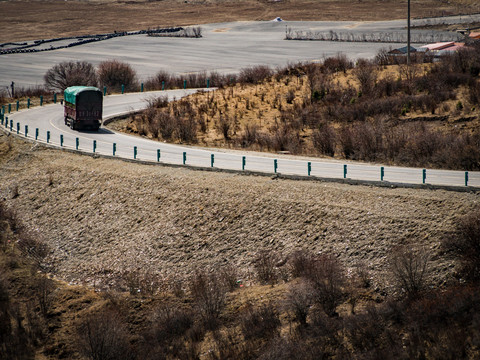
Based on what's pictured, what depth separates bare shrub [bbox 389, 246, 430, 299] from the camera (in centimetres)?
1761

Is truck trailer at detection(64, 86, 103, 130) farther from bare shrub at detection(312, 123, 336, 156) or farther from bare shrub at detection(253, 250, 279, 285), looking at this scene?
bare shrub at detection(253, 250, 279, 285)

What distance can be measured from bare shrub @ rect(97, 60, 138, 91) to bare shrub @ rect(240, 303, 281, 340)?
46627 millimetres

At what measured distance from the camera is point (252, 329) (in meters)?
17.5

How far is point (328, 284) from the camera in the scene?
1833 cm

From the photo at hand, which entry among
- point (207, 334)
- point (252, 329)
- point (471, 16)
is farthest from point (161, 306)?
point (471, 16)

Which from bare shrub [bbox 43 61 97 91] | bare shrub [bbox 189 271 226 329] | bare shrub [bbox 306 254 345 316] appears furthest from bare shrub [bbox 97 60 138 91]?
bare shrub [bbox 306 254 345 316]

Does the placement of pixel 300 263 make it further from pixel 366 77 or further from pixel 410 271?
pixel 366 77

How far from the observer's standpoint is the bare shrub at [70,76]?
191 feet

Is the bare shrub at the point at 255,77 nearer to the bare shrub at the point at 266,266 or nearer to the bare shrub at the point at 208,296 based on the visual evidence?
the bare shrub at the point at 266,266

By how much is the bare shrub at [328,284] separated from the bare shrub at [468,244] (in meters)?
3.38

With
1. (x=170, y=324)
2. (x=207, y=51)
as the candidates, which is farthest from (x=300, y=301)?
(x=207, y=51)

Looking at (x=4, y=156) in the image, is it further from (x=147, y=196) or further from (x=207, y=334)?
(x=207, y=334)

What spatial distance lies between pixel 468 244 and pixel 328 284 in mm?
4250

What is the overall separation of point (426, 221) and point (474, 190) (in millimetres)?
2554
